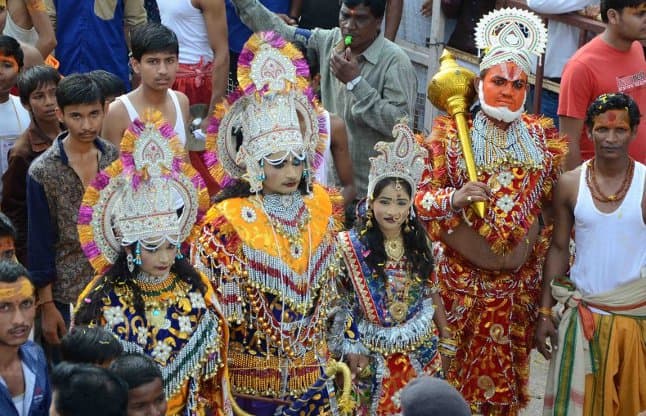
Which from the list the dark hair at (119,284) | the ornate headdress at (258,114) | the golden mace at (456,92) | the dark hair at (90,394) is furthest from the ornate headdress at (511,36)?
the dark hair at (90,394)

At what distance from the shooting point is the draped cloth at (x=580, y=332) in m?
6.29

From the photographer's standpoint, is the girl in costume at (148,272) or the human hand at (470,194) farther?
the human hand at (470,194)

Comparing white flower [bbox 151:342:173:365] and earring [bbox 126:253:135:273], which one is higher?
earring [bbox 126:253:135:273]

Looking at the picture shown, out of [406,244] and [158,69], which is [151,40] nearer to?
[158,69]

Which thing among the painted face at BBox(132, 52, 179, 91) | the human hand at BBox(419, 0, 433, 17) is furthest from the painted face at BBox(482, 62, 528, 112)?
the human hand at BBox(419, 0, 433, 17)

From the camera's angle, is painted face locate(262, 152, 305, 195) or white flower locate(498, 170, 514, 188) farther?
white flower locate(498, 170, 514, 188)

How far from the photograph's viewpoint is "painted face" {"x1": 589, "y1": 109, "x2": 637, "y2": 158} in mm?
6215

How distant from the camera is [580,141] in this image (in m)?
A: 7.20

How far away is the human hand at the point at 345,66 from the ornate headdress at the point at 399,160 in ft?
4.35

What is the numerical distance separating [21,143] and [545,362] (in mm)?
3601

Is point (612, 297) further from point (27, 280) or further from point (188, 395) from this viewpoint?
point (27, 280)

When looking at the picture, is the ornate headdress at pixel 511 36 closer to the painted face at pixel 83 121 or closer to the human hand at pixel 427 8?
the painted face at pixel 83 121

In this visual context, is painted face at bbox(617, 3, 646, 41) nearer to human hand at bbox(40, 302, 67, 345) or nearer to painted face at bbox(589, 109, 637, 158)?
painted face at bbox(589, 109, 637, 158)

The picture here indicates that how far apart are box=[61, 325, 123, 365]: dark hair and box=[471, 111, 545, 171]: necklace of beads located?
2.36 metres
